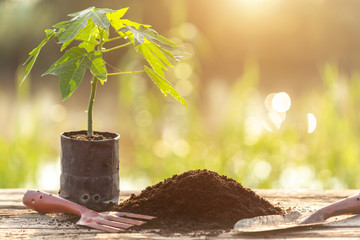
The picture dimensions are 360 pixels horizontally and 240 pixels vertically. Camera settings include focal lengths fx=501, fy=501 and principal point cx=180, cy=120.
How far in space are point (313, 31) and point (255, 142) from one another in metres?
3.64

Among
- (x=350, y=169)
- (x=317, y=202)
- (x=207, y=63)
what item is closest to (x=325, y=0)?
(x=207, y=63)

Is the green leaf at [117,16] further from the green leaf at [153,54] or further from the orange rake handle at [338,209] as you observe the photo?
the orange rake handle at [338,209]

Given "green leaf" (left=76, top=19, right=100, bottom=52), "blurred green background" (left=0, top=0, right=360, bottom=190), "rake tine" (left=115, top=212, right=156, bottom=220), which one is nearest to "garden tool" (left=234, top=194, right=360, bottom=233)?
"rake tine" (left=115, top=212, right=156, bottom=220)

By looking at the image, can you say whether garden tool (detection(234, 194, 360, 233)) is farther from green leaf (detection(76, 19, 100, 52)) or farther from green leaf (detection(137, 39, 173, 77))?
green leaf (detection(76, 19, 100, 52))

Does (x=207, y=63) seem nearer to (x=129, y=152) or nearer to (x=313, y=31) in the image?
(x=313, y=31)

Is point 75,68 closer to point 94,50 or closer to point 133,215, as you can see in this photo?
point 94,50

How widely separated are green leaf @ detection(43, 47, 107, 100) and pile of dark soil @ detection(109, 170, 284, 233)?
12.7 inches

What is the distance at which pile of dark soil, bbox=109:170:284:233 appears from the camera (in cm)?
116

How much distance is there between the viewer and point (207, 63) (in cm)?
599

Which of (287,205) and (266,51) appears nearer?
(287,205)

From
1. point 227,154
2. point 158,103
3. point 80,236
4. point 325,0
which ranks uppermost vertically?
point 325,0

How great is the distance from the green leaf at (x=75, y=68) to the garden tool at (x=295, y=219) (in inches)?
18.0

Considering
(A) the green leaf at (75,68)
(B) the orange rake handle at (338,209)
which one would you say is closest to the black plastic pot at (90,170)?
(A) the green leaf at (75,68)

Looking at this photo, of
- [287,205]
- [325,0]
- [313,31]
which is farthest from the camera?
[313,31]
